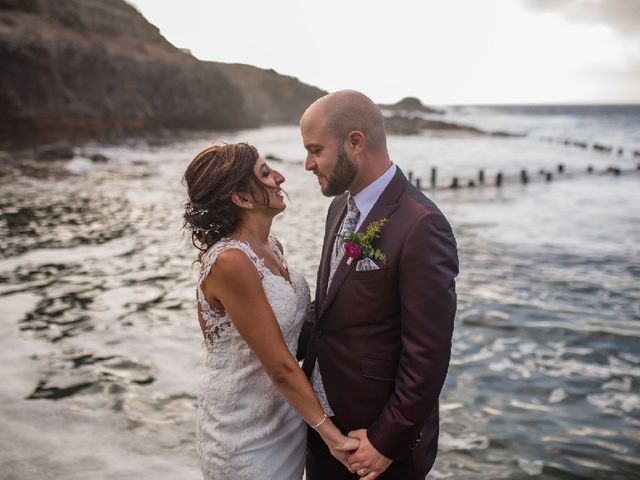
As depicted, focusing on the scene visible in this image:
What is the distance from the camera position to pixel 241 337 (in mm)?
2756

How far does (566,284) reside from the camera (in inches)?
417

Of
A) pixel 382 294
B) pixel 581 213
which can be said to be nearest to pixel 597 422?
pixel 382 294

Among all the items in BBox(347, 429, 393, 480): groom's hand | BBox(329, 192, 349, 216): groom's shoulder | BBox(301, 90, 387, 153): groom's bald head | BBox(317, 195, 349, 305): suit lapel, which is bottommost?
BBox(347, 429, 393, 480): groom's hand

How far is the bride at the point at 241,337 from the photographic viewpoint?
265 centimetres

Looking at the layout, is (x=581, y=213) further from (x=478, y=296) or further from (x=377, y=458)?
(x=377, y=458)

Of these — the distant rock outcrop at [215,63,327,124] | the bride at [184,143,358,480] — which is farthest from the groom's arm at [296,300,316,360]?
the distant rock outcrop at [215,63,327,124]

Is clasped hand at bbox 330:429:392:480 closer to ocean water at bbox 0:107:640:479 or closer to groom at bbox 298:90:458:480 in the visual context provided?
groom at bbox 298:90:458:480

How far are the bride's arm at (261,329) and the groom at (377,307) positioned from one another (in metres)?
0.17

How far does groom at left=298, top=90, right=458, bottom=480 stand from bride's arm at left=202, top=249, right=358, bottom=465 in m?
0.17

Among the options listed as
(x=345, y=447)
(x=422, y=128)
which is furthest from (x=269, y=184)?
(x=422, y=128)

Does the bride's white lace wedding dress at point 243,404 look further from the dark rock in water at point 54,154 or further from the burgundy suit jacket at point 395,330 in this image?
the dark rock in water at point 54,154

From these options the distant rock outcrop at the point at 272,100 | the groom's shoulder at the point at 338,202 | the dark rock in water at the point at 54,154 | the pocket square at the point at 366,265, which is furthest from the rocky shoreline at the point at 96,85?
the pocket square at the point at 366,265

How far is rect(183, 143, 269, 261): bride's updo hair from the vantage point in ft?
8.88

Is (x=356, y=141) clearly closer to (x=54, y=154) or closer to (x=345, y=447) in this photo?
Result: (x=345, y=447)
